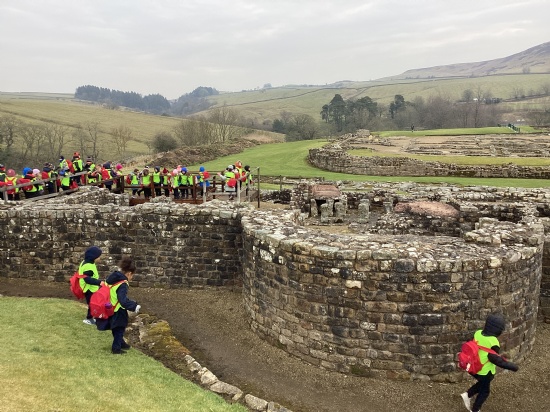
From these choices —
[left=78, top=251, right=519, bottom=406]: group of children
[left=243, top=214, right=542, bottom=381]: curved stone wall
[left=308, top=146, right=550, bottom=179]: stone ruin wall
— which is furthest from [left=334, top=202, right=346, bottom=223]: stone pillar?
[left=308, top=146, right=550, bottom=179]: stone ruin wall

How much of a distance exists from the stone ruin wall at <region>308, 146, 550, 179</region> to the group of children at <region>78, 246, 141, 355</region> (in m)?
29.1

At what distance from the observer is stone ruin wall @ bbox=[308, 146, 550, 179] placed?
30.6 m

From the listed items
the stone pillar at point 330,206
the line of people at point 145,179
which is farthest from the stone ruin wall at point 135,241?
the stone pillar at point 330,206

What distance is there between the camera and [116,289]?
730 centimetres

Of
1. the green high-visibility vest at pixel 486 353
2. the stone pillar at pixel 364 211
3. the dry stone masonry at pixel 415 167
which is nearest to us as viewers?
the green high-visibility vest at pixel 486 353

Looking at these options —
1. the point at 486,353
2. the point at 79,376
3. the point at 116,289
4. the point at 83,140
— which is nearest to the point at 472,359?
the point at 486,353

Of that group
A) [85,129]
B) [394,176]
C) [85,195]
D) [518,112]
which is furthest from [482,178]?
[518,112]

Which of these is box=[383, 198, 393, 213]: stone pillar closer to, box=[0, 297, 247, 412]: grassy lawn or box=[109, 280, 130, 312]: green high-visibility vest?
box=[0, 297, 247, 412]: grassy lawn

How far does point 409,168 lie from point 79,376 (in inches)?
1204

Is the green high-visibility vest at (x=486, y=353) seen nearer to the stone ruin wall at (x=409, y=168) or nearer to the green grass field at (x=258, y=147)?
the green grass field at (x=258, y=147)

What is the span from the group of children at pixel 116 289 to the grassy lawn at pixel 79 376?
1.22ft

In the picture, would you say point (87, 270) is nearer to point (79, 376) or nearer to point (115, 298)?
point (115, 298)

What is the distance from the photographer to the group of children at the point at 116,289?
7250 millimetres

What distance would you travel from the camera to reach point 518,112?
105m
